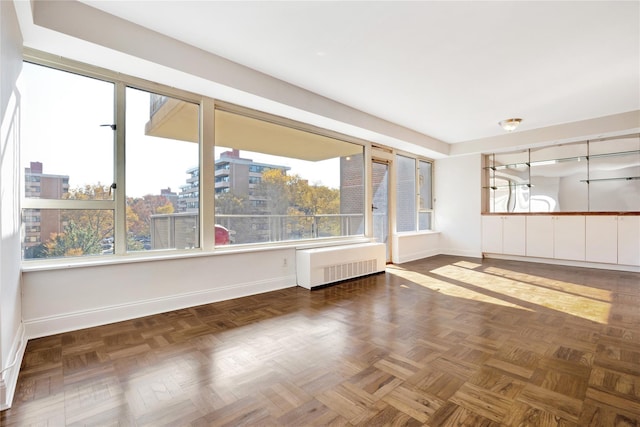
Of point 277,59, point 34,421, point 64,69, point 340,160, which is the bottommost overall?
point 34,421

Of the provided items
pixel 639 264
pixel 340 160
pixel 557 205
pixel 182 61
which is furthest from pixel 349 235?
pixel 639 264

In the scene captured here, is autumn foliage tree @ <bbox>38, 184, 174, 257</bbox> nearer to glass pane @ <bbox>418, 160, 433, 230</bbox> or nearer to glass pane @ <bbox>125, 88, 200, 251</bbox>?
glass pane @ <bbox>125, 88, 200, 251</bbox>

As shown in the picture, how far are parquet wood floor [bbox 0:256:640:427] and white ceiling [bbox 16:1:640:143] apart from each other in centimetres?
253

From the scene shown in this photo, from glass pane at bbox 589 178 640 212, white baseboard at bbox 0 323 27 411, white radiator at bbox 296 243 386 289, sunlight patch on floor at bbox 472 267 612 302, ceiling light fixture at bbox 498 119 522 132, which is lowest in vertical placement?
sunlight patch on floor at bbox 472 267 612 302

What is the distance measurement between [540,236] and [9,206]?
23.7ft

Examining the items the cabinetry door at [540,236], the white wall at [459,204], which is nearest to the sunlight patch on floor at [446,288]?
the white wall at [459,204]

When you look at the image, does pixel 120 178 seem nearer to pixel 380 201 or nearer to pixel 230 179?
pixel 230 179

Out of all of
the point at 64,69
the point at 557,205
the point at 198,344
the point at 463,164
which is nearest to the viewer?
the point at 198,344

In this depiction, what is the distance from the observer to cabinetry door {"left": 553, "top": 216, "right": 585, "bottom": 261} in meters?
5.29

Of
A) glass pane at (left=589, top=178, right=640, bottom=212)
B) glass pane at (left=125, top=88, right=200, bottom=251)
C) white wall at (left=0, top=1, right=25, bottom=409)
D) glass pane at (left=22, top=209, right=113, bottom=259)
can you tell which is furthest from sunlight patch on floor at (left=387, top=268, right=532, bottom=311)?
white wall at (left=0, top=1, right=25, bottom=409)

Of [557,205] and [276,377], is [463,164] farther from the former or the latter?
[276,377]

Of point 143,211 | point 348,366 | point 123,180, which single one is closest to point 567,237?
point 348,366

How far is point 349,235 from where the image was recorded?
5.24 meters

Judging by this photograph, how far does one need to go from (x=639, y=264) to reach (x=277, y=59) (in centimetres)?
627
